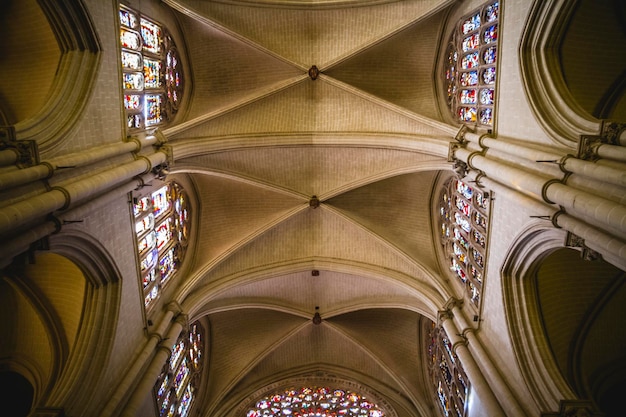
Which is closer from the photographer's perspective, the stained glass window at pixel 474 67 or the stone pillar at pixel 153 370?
the stone pillar at pixel 153 370

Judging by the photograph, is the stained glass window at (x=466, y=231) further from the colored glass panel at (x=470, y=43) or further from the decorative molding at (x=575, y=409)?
the colored glass panel at (x=470, y=43)

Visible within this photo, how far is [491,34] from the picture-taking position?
10.3 meters

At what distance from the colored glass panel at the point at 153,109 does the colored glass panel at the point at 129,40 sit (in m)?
1.11

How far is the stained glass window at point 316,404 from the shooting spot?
1433cm

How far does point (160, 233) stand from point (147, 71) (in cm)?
383

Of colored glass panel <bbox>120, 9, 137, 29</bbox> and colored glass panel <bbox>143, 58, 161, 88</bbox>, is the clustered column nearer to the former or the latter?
colored glass panel <bbox>143, 58, 161, 88</bbox>

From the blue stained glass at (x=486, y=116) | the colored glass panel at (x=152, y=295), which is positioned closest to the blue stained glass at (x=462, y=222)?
the blue stained glass at (x=486, y=116)

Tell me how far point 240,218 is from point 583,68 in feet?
31.7

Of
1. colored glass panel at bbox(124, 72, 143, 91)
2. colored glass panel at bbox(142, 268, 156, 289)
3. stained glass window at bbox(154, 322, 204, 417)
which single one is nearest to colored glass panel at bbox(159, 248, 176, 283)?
colored glass panel at bbox(142, 268, 156, 289)

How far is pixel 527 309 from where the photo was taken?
29.6 ft

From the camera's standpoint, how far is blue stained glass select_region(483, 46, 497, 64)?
33.5 ft

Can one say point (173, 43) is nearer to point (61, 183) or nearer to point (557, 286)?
point (61, 183)

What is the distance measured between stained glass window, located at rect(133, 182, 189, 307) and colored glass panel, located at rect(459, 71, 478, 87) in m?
7.89

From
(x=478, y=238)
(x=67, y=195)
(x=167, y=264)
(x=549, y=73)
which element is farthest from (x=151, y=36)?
(x=478, y=238)
